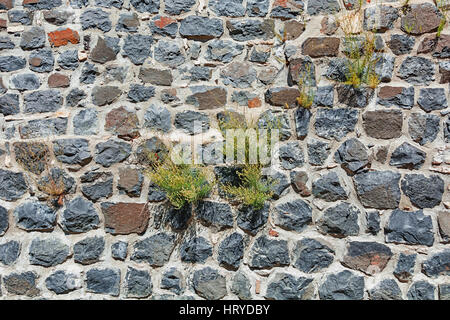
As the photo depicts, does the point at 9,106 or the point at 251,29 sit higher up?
the point at 251,29

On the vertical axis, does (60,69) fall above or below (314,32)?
below

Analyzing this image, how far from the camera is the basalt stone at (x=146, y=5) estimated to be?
128 inches

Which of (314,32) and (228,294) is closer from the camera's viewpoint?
(228,294)

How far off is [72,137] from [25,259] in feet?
3.28

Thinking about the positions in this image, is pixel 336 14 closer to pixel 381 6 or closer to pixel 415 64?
pixel 381 6

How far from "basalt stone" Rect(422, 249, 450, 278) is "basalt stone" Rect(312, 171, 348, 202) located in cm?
73

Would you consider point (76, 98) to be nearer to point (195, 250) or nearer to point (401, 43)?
point (195, 250)

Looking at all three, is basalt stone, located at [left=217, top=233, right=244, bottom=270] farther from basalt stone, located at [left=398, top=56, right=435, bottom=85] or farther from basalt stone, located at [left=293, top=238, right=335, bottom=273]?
basalt stone, located at [left=398, top=56, right=435, bottom=85]

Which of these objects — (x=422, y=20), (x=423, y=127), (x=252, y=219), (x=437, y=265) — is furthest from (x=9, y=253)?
(x=422, y=20)

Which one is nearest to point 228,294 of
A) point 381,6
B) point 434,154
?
point 434,154

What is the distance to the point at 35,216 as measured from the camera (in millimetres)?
3053

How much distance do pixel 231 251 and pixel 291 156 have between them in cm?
85

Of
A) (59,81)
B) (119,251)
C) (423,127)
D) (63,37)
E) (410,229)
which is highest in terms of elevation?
(63,37)

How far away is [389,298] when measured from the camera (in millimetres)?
2826
